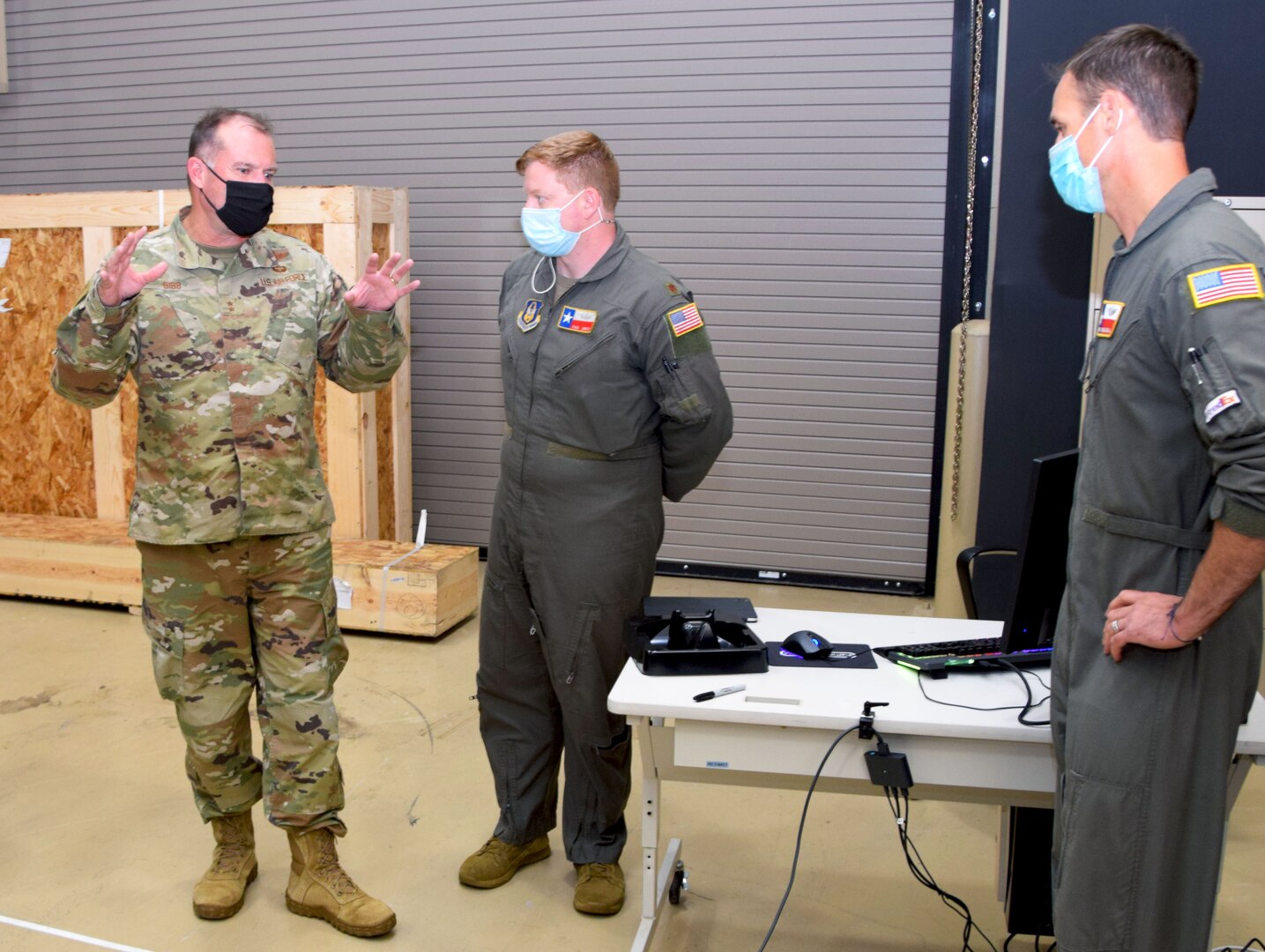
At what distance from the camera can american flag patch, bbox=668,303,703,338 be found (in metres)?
2.60

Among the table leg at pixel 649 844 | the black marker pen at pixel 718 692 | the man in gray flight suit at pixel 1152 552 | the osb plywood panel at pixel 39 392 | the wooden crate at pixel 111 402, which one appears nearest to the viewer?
the man in gray flight suit at pixel 1152 552

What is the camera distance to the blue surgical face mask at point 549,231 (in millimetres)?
2670

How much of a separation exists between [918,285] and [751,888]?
3227 millimetres

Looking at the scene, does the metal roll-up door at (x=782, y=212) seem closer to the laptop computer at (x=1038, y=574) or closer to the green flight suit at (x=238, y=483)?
the green flight suit at (x=238, y=483)

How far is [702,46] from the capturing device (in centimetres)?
533

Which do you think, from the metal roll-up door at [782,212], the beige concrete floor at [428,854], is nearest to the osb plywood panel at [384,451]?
the metal roll-up door at [782,212]

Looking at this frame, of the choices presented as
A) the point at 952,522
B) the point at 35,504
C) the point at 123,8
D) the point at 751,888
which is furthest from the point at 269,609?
the point at 123,8

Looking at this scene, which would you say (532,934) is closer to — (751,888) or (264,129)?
(751,888)

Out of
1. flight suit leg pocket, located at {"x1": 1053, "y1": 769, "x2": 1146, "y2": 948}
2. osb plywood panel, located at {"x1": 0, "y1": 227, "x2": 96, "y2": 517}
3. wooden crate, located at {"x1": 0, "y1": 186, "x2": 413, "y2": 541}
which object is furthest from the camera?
osb plywood panel, located at {"x1": 0, "y1": 227, "x2": 96, "y2": 517}

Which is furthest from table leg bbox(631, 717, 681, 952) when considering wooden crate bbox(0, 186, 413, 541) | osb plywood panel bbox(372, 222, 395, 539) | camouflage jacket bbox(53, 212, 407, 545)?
osb plywood panel bbox(372, 222, 395, 539)

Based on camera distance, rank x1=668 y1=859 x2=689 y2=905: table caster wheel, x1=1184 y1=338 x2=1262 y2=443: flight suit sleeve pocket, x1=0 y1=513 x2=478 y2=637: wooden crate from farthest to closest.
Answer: x1=0 y1=513 x2=478 y2=637: wooden crate → x1=668 y1=859 x2=689 y2=905: table caster wheel → x1=1184 y1=338 x2=1262 y2=443: flight suit sleeve pocket

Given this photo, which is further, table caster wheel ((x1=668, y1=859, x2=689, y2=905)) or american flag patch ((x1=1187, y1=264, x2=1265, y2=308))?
table caster wheel ((x1=668, y1=859, x2=689, y2=905))

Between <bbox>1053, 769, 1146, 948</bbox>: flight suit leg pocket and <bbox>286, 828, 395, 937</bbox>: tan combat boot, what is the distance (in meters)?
1.63

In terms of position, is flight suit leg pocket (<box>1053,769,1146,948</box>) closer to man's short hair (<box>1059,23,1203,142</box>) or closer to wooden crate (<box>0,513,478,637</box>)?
man's short hair (<box>1059,23,1203,142</box>)
